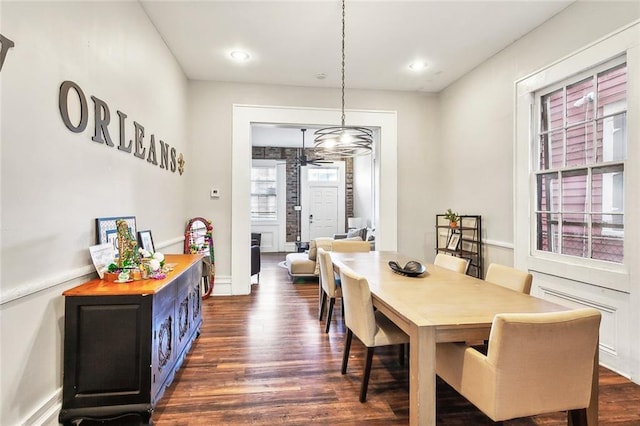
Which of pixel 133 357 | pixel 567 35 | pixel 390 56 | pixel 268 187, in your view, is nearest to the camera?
pixel 133 357

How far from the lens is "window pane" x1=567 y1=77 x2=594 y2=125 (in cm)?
268

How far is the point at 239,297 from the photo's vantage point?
4348 mm

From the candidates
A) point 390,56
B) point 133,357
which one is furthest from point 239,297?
point 390,56

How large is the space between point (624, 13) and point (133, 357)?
3.88m

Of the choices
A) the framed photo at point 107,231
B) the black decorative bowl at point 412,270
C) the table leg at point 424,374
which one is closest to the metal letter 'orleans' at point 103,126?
the framed photo at point 107,231

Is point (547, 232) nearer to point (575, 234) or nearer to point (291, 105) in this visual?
point (575, 234)

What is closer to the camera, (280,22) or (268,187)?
(280,22)

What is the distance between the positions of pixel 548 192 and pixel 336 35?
8.40 ft

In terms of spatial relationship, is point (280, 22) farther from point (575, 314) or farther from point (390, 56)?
point (575, 314)

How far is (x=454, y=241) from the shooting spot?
14.0 feet

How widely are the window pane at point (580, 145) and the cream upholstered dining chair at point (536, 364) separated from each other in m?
1.97

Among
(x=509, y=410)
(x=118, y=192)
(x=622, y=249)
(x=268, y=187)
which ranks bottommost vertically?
(x=509, y=410)

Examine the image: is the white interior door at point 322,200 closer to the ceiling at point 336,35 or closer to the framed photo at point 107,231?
the ceiling at point 336,35

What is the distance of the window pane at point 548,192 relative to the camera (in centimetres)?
299
